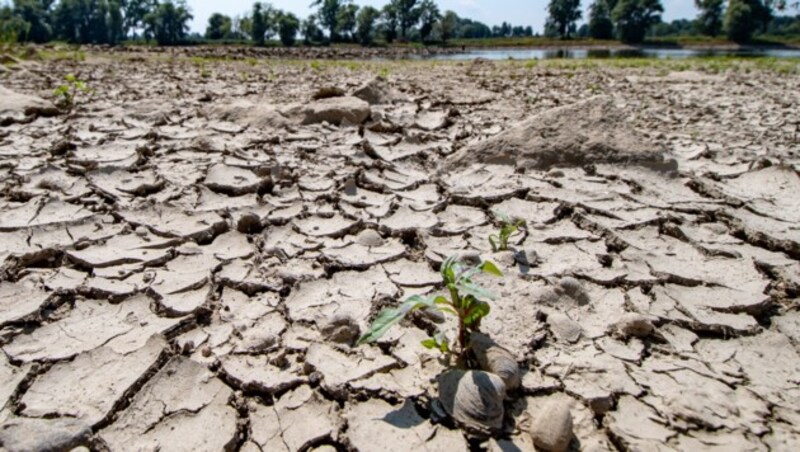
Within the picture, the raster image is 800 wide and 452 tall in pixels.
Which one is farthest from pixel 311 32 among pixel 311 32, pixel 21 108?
pixel 21 108

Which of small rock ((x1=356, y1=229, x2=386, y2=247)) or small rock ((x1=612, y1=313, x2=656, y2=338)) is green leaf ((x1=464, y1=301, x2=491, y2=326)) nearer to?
small rock ((x1=612, y1=313, x2=656, y2=338))

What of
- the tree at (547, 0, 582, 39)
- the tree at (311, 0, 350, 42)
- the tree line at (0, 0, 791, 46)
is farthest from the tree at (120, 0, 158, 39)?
the tree at (547, 0, 582, 39)

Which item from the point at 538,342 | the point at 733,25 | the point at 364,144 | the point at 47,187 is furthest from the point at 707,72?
the point at 733,25

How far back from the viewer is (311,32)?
55.8 m

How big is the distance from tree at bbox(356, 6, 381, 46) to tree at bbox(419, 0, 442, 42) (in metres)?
6.01

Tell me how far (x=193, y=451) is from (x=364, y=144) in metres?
2.53

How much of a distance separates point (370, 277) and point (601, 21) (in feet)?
205

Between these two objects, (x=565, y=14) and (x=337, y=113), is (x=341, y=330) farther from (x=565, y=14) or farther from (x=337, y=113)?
(x=565, y=14)

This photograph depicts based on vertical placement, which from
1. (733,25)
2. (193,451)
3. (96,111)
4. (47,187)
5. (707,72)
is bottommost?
(193,451)

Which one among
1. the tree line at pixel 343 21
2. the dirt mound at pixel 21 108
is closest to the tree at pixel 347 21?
the tree line at pixel 343 21

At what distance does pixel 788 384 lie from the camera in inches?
52.5

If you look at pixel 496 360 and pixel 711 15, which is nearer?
pixel 496 360

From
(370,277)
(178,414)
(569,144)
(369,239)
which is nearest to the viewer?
(178,414)

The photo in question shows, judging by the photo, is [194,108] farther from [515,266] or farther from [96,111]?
[515,266]
